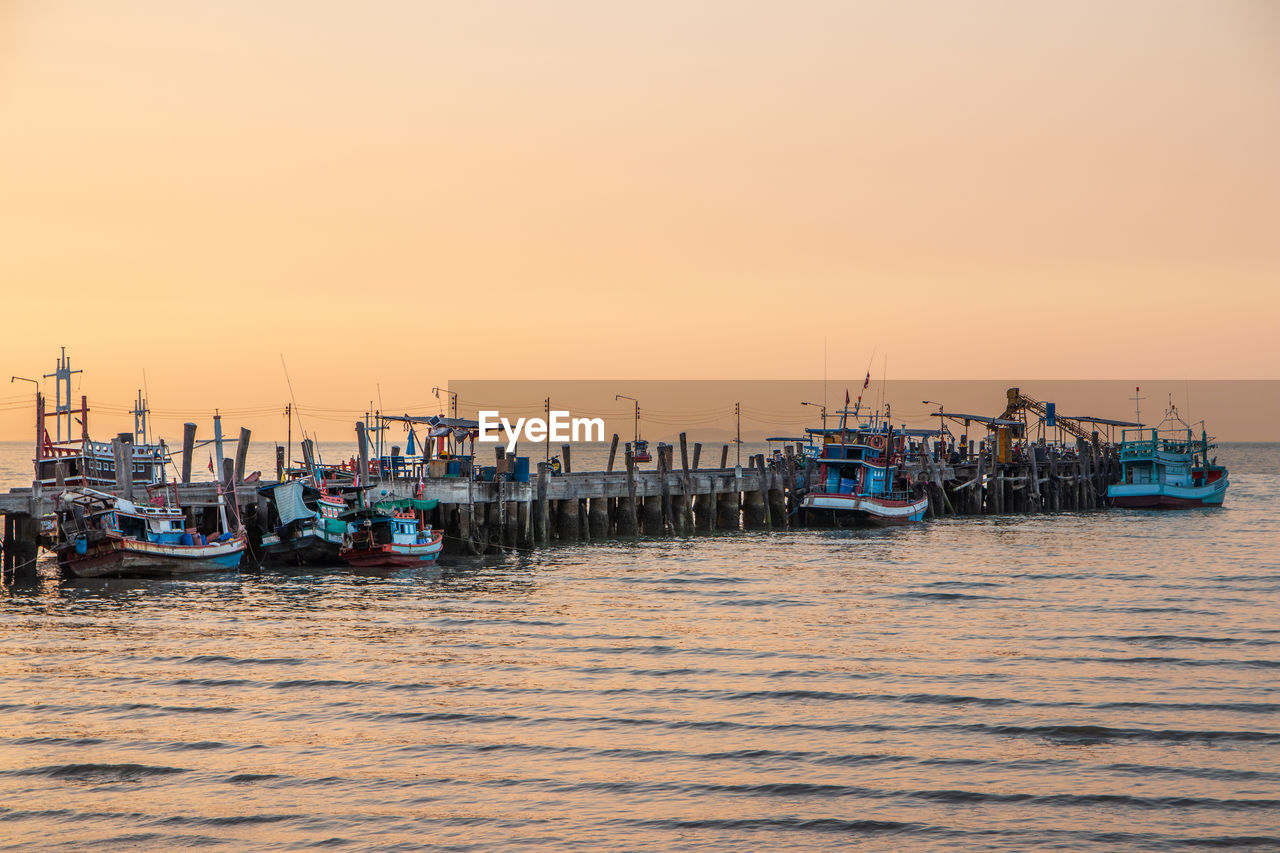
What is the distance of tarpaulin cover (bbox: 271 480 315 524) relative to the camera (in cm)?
4881

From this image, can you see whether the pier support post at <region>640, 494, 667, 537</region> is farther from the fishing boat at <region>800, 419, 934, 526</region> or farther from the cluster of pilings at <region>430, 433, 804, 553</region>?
the fishing boat at <region>800, 419, 934, 526</region>

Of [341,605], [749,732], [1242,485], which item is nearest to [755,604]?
[341,605]

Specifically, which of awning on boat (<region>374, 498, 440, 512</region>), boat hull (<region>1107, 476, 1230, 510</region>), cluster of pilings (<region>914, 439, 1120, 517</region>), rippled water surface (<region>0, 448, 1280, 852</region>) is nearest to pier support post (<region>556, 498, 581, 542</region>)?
awning on boat (<region>374, 498, 440, 512</region>)

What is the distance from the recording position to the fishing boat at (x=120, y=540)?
44781mm

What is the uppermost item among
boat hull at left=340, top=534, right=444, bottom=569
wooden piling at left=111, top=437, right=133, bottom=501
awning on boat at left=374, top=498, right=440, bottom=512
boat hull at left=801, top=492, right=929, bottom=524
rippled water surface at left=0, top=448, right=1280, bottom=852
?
wooden piling at left=111, top=437, right=133, bottom=501

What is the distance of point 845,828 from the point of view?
17234 millimetres

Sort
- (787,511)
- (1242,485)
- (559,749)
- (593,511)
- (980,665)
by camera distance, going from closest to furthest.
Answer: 1. (559,749)
2. (980,665)
3. (593,511)
4. (787,511)
5. (1242,485)

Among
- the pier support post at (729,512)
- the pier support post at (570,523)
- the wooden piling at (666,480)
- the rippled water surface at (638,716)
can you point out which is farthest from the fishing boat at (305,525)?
the pier support post at (729,512)

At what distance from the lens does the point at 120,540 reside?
146 ft

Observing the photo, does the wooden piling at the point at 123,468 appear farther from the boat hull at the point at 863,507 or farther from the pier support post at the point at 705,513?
the boat hull at the point at 863,507

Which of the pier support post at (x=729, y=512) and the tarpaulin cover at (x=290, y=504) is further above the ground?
the tarpaulin cover at (x=290, y=504)

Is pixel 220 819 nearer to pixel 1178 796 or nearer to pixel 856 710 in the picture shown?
pixel 856 710

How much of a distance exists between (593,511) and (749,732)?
39540 mm

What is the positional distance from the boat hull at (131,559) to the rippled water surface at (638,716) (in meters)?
1.11
